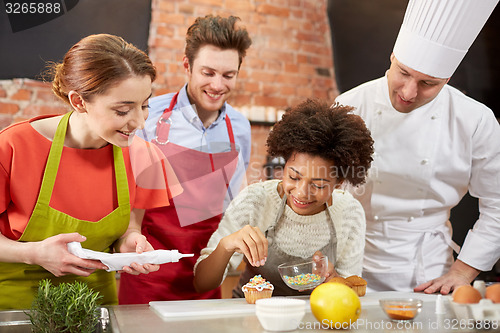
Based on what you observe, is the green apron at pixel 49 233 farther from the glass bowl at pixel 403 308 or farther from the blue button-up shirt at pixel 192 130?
the glass bowl at pixel 403 308

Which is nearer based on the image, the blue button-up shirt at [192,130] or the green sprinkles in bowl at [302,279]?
the green sprinkles in bowl at [302,279]

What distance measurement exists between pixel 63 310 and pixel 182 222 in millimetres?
962

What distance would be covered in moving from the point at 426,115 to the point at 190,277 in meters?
1.11

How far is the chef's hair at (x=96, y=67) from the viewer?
5.00 ft

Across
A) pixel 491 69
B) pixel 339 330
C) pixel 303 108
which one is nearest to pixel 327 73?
pixel 491 69

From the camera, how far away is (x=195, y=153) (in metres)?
2.23

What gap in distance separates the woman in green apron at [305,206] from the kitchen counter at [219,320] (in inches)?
11.9

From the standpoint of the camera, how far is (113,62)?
1543mm

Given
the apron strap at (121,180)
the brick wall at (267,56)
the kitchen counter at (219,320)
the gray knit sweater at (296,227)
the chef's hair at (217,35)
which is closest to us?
the kitchen counter at (219,320)

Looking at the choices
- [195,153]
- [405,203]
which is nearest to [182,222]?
[195,153]

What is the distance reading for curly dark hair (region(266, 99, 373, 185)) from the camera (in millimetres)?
1707

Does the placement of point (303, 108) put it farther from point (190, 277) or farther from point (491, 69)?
point (491, 69)

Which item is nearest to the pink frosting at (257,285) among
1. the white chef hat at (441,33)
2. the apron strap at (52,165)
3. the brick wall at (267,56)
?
the apron strap at (52,165)

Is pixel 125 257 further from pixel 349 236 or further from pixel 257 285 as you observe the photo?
pixel 349 236
